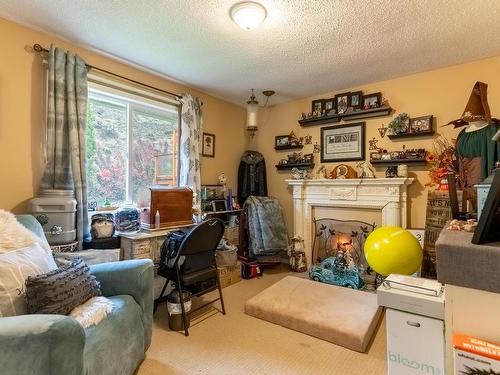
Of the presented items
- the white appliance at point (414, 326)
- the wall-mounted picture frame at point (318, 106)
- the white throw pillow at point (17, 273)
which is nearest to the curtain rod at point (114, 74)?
the white throw pillow at point (17, 273)

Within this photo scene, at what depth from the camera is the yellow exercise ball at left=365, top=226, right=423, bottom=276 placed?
2.07 metres

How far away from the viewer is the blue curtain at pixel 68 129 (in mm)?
2225

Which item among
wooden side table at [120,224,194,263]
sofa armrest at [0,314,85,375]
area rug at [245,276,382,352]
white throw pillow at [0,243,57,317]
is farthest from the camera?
wooden side table at [120,224,194,263]

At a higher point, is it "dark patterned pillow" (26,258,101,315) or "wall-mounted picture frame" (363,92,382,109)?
"wall-mounted picture frame" (363,92,382,109)

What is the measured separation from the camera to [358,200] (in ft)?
11.0

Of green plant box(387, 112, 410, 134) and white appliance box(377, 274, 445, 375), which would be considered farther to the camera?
green plant box(387, 112, 410, 134)

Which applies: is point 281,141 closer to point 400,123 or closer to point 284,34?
point 400,123

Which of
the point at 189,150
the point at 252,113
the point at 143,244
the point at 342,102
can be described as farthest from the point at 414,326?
the point at 252,113

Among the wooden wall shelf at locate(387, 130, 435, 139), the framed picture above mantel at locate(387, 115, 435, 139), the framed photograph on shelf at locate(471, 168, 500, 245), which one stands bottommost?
the framed photograph on shelf at locate(471, 168, 500, 245)

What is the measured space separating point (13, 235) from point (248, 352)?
5.36ft

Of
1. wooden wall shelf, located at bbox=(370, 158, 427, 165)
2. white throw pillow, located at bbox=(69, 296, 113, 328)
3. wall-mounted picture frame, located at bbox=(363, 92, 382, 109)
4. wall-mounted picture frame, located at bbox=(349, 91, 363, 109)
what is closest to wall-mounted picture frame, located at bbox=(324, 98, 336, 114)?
wall-mounted picture frame, located at bbox=(349, 91, 363, 109)

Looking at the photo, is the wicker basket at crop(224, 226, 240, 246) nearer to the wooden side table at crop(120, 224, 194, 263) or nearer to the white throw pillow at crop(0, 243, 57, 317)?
the wooden side table at crop(120, 224, 194, 263)

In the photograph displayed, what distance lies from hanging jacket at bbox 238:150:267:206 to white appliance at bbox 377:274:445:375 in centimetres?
278

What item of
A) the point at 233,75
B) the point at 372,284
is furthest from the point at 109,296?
the point at 372,284
